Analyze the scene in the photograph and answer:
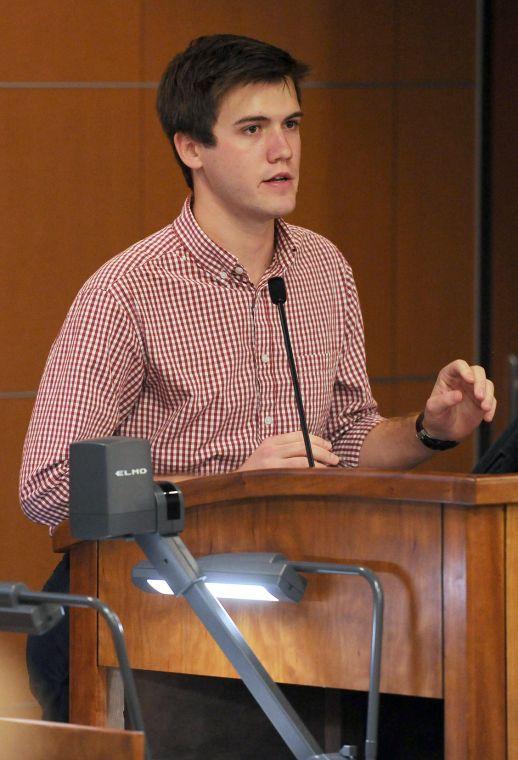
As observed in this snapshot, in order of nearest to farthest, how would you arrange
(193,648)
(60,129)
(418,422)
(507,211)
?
(193,648) → (418,422) → (60,129) → (507,211)

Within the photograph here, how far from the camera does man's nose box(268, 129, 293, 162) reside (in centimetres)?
240

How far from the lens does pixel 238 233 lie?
2.49m

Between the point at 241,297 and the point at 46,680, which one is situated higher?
the point at 241,297

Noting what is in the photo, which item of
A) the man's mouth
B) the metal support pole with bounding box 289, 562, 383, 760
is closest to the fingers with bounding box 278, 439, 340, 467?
the metal support pole with bounding box 289, 562, 383, 760

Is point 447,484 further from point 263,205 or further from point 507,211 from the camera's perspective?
point 507,211

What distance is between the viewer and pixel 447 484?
5.12ft

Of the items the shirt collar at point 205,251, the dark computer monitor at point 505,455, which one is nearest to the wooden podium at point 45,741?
the dark computer monitor at point 505,455

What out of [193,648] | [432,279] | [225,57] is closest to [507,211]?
[432,279]

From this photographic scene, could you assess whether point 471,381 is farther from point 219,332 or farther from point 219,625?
point 219,625

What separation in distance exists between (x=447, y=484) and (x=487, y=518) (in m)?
0.06

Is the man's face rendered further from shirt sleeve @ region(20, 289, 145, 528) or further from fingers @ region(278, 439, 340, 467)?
fingers @ region(278, 439, 340, 467)

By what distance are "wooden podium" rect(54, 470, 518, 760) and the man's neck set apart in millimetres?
797

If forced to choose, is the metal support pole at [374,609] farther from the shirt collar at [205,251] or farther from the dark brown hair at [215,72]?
the dark brown hair at [215,72]

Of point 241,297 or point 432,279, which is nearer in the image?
point 241,297
